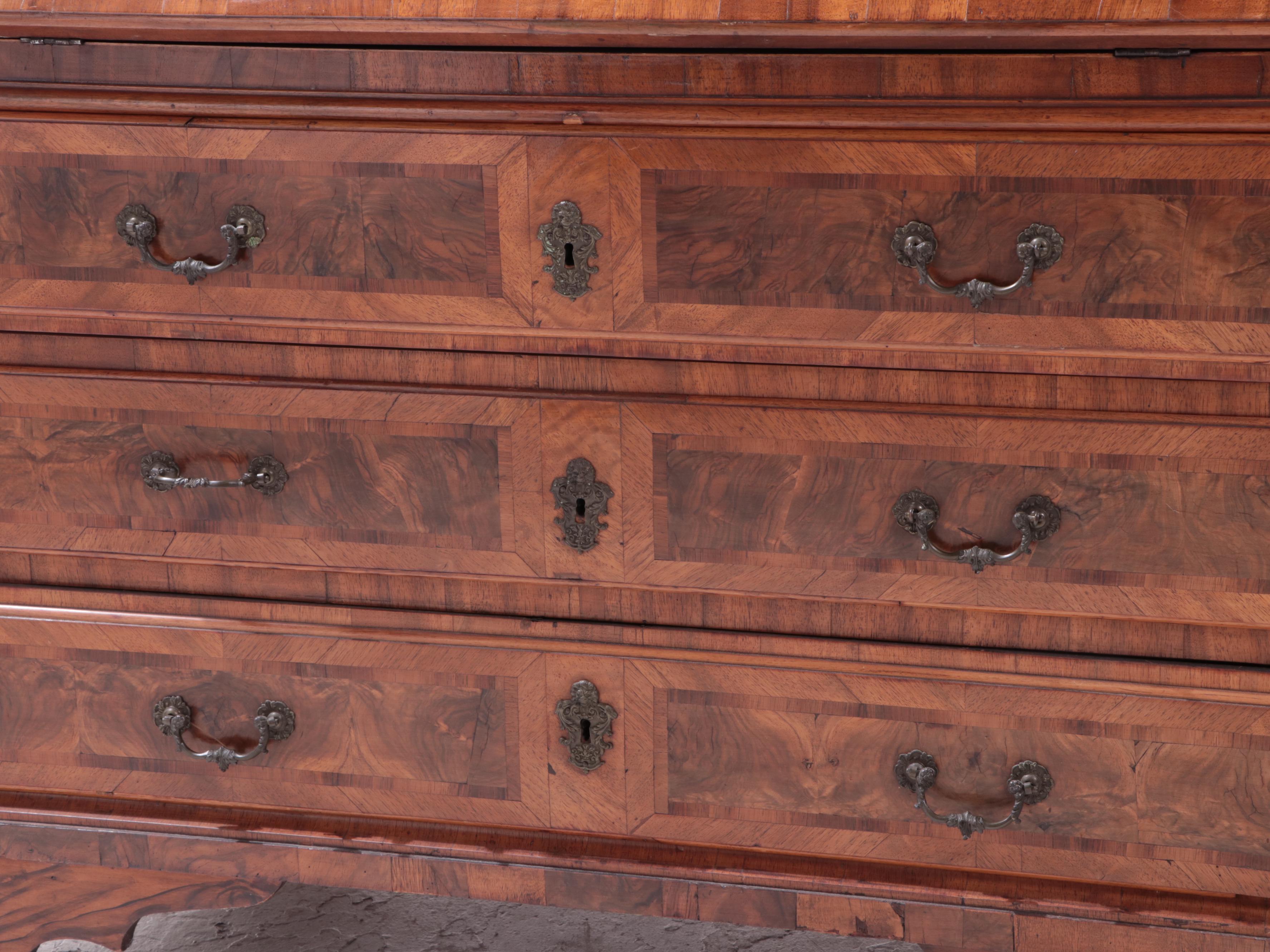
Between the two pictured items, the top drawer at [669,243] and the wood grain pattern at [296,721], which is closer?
the top drawer at [669,243]

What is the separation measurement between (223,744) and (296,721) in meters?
0.09

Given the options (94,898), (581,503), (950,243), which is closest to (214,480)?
(581,503)

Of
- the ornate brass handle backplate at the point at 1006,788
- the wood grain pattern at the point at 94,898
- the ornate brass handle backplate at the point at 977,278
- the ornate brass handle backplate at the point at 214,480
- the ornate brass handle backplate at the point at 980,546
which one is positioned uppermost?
the ornate brass handle backplate at the point at 977,278

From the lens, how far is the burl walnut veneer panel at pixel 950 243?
1.09m

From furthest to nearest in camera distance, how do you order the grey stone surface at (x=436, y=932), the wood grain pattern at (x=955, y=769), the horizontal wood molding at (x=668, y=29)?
the grey stone surface at (x=436, y=932) → the wood grain pattern at (x=955, y=769) → the horizontal wood molding at (x=668, y=29)

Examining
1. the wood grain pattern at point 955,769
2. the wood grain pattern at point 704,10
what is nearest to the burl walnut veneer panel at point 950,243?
the wood grain pattern at point 704,10

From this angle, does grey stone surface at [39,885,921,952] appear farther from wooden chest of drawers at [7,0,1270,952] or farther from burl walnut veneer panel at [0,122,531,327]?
burl walnut veneer panel at [0,122,531,327]

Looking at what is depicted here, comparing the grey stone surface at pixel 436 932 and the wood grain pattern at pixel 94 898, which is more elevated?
the wood grain pattern at pixel 94 898

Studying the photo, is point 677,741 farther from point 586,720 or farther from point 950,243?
point 950,243

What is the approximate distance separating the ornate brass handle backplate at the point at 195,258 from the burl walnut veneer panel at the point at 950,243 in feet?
1.12

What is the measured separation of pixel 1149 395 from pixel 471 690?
0.69 metres

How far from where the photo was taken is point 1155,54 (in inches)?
40.9

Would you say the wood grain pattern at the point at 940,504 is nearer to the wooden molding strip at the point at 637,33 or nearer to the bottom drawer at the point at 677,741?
the bottom drawer at the point at 677,741

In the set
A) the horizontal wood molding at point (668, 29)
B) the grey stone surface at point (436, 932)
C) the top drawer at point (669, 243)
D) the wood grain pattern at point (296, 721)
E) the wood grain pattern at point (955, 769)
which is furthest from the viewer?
the grey stone surface at point (436, 932)
